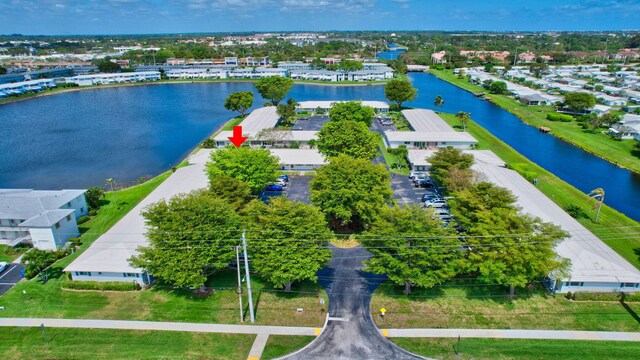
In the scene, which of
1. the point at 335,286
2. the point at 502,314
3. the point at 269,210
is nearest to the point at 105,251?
the point at 269,210

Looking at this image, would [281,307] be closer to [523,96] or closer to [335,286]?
[335,286]

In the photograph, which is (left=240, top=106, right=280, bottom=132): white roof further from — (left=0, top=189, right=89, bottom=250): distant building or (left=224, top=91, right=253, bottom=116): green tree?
(left=0, top=189, right=89, bottom=250): distant building

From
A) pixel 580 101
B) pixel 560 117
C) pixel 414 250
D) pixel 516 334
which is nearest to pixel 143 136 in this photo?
pixel 414 250

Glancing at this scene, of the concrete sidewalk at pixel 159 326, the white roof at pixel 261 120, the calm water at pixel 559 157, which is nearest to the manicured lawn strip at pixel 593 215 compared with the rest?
the calm water at pixel 559 157

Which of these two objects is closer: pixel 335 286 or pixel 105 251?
pixel 335 286

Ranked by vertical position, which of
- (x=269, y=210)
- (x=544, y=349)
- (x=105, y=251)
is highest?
(x=269, y=210)

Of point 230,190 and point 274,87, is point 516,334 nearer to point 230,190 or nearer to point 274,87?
point 230,190
